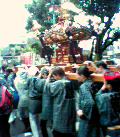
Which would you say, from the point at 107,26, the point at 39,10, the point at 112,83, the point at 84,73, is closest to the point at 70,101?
the point at 84,73

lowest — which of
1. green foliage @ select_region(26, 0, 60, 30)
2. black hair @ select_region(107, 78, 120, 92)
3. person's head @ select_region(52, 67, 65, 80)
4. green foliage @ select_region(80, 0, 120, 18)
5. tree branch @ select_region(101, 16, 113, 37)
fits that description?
black hair @ select_region(107, 78, 120, 92)

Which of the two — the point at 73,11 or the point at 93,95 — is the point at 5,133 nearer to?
the point at 93,95

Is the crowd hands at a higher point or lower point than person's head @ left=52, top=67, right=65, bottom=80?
lower

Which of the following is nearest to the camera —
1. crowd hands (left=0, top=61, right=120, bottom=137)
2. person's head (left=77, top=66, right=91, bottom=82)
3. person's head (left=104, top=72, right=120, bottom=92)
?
person's head (left=104, top=72, right=120, bottom=92)

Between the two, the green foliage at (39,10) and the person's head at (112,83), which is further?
the green foliage at (39,10)

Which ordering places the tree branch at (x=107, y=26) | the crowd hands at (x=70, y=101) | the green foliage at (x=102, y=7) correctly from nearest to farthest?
the crowd hands at (x=70, y=101), the tree branch at (x=107, y=26), the green foliage at (x=102, y=7)

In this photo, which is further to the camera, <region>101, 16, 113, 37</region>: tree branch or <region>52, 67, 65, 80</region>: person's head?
<region>101, 16, 113, 37</region>: tree branch

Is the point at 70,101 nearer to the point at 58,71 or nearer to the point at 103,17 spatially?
the point at 58,71

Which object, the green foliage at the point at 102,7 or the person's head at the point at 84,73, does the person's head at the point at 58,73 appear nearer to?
the person's head at the point at 84,73

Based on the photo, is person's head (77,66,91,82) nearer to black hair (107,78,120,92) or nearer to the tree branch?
black hair (107,78,120,92)

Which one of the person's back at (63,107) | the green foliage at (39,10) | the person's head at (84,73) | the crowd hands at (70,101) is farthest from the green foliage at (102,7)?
the person's head at (84,73)

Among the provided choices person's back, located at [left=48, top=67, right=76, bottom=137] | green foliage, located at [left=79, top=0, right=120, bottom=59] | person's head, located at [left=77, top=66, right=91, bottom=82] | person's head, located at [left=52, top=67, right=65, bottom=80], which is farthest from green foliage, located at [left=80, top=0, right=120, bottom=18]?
person's head, located at [left=77, top=66, right=91, bottom=82]

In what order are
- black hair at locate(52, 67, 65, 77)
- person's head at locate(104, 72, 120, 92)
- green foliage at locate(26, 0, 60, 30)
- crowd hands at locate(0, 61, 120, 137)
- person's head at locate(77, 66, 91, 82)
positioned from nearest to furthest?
person's head at locate(104, 72, 120, 92), crowd hands at locate(0, 61, 120, 137), person's head at locate(77, 66, 91, 82), black hair at locate(52, 67, 65, 77), green foliage at locate(26, 0, 60, 30)

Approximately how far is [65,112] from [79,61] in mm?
4222
